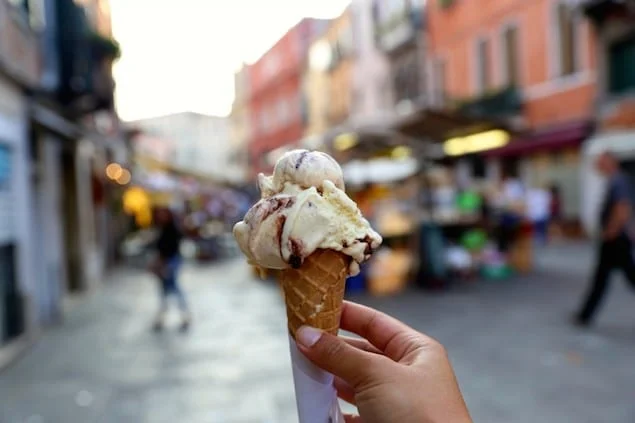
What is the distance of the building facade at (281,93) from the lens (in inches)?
1555

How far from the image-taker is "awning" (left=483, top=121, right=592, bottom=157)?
1562cm

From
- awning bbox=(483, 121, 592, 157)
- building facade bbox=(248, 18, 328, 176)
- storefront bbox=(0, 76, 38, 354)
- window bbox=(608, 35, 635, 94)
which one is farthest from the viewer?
building facade bbox=(248, 18, 328, 176)

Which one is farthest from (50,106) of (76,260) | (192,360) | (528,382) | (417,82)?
(417,82)

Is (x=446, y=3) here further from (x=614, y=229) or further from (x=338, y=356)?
(x=338, y=356)

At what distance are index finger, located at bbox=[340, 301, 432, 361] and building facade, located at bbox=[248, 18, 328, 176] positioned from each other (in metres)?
34.0

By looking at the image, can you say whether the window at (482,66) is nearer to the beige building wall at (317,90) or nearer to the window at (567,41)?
the window at (567,41)

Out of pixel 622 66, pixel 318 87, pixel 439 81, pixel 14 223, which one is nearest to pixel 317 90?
pixel 318 87

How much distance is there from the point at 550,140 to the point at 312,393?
54.9 ft

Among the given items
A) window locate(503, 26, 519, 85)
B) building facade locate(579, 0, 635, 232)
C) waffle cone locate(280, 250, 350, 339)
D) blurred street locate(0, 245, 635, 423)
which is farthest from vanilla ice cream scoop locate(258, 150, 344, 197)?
window locate(503, 26, 519, 85)

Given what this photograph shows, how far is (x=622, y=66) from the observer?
1495cm

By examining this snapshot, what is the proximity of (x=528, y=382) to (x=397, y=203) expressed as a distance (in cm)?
650

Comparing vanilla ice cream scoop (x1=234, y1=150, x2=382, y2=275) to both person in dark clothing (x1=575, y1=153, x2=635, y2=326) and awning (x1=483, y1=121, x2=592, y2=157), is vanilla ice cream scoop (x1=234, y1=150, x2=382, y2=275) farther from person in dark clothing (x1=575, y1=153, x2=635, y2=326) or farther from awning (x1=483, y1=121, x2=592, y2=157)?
awning (x1=483, y1=121, x2=592, y2=157)

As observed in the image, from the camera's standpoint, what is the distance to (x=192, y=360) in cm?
606

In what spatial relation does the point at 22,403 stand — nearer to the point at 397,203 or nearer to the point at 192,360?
the point at 192,360
